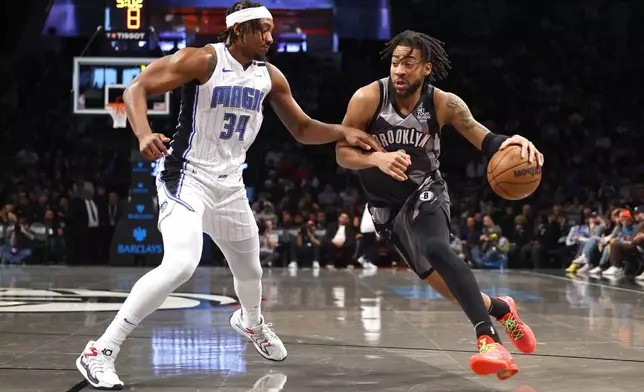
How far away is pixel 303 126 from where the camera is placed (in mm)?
4840

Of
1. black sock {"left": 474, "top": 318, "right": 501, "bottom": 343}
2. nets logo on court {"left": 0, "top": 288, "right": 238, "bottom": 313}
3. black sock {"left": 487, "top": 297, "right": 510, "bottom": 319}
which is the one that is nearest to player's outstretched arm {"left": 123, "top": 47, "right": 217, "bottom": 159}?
black sock {"left": 474, "top": 318, "right": 501, "bottom": 343}

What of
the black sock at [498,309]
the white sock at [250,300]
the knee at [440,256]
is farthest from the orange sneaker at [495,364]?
the white sock at [250,300]

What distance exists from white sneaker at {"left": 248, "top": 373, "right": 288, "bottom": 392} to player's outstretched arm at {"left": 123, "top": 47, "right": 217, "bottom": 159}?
1.30m

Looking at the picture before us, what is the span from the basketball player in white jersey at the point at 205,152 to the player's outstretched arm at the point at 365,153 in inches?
2.8

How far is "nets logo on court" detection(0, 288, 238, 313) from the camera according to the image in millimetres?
7594

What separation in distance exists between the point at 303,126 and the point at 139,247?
11.0 metres

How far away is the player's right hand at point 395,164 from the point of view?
14.1ft

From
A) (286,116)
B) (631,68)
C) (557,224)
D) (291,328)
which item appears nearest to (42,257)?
(557,224)

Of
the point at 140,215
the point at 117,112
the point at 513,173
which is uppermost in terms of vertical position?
the point at 117,112

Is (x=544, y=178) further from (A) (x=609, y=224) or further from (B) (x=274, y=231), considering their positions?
(B) (x=274, y=231)

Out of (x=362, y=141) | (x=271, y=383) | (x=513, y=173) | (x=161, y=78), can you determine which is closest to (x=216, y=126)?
(x=161, y=78)

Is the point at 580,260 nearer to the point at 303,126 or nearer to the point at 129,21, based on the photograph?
the point at 129,21

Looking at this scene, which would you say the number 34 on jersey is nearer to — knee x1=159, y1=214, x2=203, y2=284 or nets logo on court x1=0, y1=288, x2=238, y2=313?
knee x1=159, y1=214, x2=203, y2=284

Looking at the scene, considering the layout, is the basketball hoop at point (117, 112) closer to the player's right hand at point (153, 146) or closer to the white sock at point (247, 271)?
the white sock at point (247, 271)
